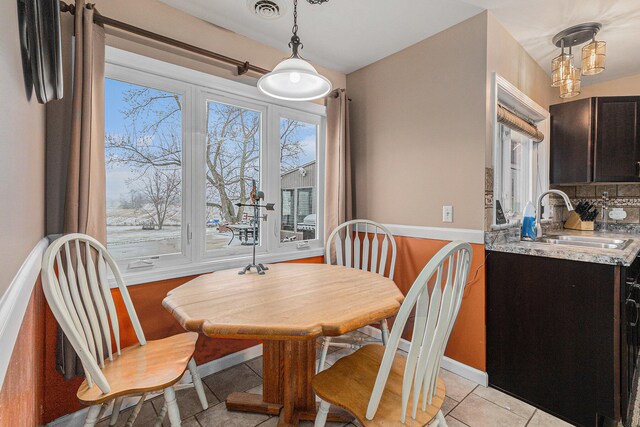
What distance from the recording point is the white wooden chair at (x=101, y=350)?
1088 millimetres

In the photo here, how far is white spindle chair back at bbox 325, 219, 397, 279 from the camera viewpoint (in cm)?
248

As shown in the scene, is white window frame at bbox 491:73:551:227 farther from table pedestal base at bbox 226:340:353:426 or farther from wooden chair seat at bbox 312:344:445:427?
table pedestal base at bbox 226:340:353:426

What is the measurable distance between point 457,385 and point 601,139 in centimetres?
249

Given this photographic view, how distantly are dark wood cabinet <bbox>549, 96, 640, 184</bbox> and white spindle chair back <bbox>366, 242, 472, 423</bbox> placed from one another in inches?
102

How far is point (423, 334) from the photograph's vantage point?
3.22ft

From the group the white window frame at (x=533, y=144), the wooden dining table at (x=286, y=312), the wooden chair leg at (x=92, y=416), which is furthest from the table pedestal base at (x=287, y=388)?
the white window frame at (x=533, y=144)

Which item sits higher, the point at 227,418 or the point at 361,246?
the point at 361,246

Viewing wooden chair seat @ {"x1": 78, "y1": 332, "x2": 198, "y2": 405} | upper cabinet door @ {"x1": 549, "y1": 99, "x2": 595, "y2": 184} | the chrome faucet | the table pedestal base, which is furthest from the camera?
the chrome faucet

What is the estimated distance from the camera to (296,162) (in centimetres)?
268

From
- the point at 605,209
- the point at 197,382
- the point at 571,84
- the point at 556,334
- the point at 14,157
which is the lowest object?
the point at 197,382

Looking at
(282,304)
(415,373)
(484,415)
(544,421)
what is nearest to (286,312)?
(282,304)

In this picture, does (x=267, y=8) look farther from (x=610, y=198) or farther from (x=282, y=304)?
(x=610, y=198)

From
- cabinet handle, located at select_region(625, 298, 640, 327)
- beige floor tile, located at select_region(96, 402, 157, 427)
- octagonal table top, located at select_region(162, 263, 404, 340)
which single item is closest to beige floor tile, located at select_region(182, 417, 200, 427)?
beige floor tile, located at select_region(96, 402, 157, 427)

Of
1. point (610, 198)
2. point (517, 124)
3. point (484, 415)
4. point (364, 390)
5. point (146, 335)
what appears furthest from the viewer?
point (610, 198)
